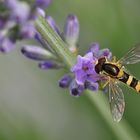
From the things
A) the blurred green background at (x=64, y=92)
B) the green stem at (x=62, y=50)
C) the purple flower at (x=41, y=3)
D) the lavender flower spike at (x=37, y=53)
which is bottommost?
the green stem at (x=62, y=50)

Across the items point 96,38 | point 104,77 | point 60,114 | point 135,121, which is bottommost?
point 104,77

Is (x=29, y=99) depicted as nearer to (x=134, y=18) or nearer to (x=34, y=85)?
(x=34, y=85)

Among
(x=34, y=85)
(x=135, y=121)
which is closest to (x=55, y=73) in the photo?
(x=34, y=85)

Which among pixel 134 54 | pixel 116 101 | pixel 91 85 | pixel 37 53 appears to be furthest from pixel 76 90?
pixel 134 54

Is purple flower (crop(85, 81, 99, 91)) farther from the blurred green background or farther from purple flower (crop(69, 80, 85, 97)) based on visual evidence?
the blurred green background

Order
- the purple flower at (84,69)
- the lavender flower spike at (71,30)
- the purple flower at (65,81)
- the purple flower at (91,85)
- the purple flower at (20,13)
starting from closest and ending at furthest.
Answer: the purple flower at (20,13)
the purple flower at (84,69)
the purple flower at (91,85)
the purple flower at (65,81)
the lavender flower spike at (71,30)

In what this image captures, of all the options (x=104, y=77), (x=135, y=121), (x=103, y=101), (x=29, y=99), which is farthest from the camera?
(x=29, y=99)

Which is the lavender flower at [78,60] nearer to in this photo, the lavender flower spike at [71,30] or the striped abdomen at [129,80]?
the lavender flower spike at [71,30]

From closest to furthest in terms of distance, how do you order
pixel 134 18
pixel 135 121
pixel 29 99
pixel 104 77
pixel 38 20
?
1. pixel 38 20
2. pixel 104 77
3. pixel 135 121
4. pixel 134 18
5. pixel 29 99

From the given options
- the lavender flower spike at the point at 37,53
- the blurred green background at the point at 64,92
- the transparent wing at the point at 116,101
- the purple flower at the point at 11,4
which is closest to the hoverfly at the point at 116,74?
the transparent wing at the point at 116,101
